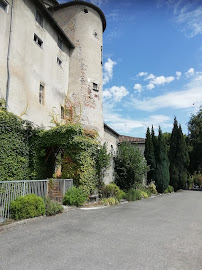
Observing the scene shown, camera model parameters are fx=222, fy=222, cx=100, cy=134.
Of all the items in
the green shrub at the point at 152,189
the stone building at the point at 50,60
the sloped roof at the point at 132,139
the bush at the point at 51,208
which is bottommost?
the green shrub at the point at 152,189

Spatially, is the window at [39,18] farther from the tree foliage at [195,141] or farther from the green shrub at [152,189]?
the tree foliage at [195,141]

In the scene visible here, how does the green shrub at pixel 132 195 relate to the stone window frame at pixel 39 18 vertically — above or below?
below

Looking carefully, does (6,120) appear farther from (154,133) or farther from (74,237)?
(154,133)

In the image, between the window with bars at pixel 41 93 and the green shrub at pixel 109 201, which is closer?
the green shrub at pixel 109 201

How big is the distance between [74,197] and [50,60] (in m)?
10.3

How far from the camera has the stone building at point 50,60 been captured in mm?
12172

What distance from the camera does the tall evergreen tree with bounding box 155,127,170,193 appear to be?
24266 mm

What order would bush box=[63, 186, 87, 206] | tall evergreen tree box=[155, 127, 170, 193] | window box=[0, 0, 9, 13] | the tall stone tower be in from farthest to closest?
tall evergreen tree box=[155, 127, 170, 193], the tall stone tower, window box=[0, 0, 9, 13], bush box=[63, 186, 87, 206]

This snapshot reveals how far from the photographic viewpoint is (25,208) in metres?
7.45

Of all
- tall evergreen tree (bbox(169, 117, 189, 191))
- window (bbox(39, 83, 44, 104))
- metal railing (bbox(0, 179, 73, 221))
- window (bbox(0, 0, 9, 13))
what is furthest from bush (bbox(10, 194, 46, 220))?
tall evergreen tree (bbox(169, 117, 189, 191))

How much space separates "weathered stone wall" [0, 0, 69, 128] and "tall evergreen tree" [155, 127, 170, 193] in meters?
13.4

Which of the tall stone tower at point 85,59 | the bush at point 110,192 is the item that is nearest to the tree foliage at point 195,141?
the tall stone tower at point 85,59

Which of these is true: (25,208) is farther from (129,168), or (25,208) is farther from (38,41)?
(38,41)

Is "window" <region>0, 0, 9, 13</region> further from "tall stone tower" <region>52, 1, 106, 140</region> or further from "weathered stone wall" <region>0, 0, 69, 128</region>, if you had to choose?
"tall stone tower" <region>52, 1, 106, 140</region>
